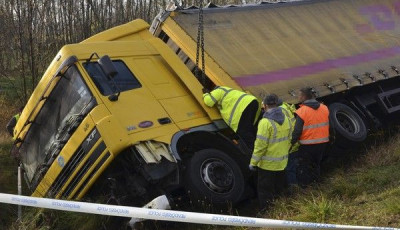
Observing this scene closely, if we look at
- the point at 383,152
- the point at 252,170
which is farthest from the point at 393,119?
the point at 252,170

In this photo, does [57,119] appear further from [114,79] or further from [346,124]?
[346,124]

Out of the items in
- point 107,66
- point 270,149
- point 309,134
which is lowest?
point 309,134

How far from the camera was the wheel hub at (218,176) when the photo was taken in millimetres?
4789

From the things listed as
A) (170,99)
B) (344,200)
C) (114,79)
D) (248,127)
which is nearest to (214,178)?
Answer: (248,127)

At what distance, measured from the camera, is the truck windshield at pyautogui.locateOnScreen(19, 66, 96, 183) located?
479 cm

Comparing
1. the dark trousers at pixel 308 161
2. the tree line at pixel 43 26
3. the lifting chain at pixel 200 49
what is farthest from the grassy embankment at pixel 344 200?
the tree line at pixel 43 26

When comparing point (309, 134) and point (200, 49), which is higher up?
point (200, 49)

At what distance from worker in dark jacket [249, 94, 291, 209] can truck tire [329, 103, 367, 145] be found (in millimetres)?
1517

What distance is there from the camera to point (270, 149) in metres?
4.89

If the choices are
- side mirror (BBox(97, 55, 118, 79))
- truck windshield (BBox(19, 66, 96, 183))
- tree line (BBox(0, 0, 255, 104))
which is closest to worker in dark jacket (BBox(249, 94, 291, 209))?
side mirror (BBox(97, 55, 118, 79))

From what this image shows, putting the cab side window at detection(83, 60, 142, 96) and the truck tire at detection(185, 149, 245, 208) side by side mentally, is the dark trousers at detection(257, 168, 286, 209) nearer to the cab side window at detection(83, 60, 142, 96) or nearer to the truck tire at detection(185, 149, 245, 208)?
the truck tire at detection(185, 149, 245, 208)

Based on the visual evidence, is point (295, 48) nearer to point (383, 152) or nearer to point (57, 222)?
point (383, 152)

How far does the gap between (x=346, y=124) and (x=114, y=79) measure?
142 inches

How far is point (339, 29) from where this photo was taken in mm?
7699
